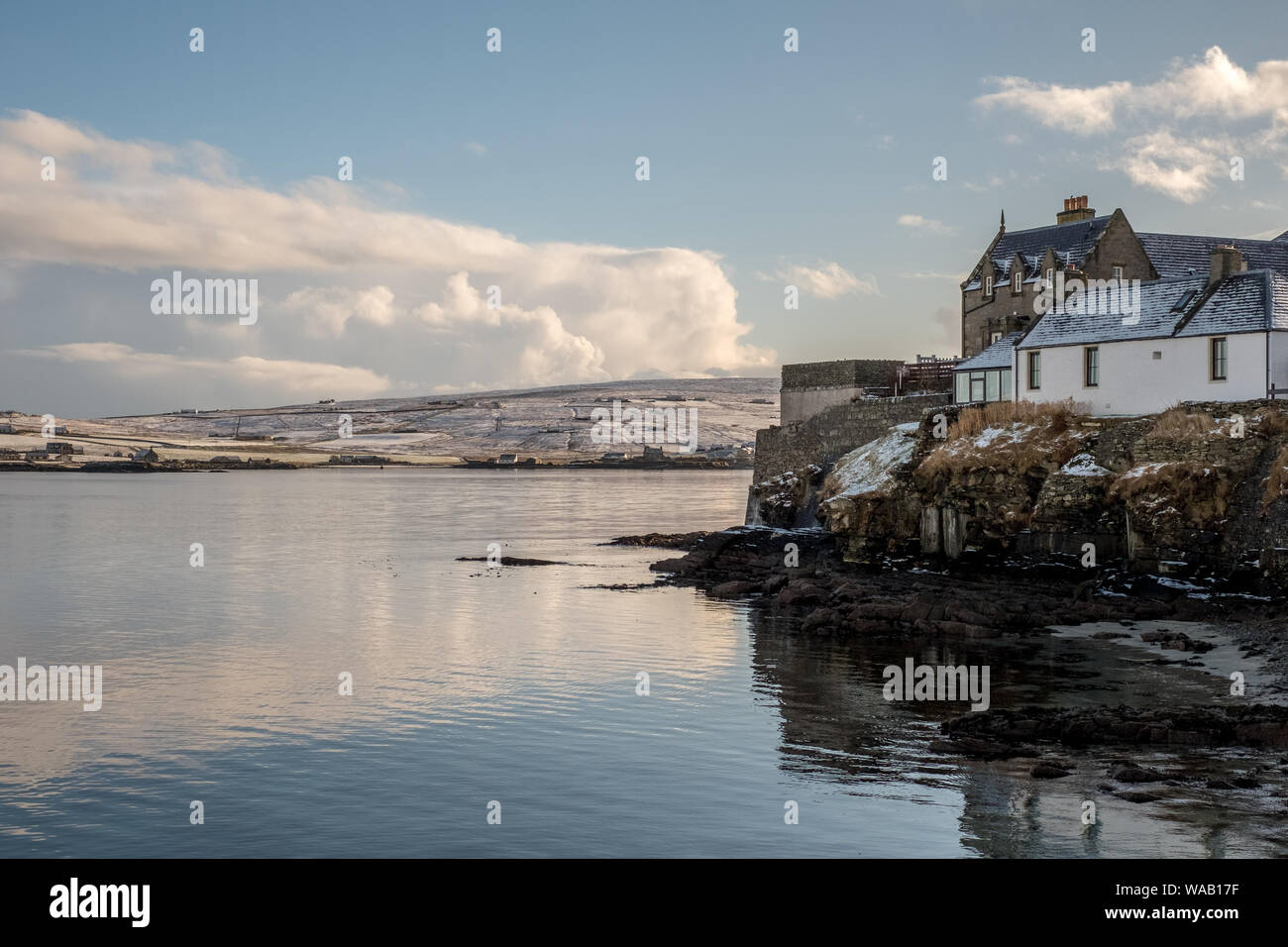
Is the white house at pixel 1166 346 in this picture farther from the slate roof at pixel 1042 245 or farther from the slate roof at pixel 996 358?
the slate roof at pixel 1042 245

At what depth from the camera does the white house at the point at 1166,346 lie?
1593 inches

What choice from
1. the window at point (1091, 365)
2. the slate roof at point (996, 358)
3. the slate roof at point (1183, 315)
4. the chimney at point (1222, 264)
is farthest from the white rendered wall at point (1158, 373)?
the slate roof at point (996, 358)

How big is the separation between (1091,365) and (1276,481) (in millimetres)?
13221

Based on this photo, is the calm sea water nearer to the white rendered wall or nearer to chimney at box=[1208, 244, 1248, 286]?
the white rendered wall

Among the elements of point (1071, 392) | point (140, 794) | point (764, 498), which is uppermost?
point (1071, 392)

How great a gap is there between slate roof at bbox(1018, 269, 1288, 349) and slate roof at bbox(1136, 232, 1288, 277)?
16.2 metres

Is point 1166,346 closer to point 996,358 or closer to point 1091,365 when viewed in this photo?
point 1091,365

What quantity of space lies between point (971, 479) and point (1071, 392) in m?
7.06

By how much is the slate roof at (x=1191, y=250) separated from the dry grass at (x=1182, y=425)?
2434 cm

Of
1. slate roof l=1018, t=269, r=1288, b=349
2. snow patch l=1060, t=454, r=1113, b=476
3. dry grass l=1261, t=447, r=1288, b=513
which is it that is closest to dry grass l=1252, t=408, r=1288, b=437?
dry grass l=1261, t=447, r=1288, b=513

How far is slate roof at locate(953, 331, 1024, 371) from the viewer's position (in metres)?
53.2
